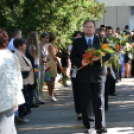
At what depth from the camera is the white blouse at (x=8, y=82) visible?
4.92m

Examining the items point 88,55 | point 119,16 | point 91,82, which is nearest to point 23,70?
point 91,82

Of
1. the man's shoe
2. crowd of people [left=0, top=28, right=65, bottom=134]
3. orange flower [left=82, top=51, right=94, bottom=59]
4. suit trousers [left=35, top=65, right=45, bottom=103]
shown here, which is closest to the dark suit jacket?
orange flower [left=82, top=51, right=94, bottom=59]

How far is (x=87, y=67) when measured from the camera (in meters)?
6.68

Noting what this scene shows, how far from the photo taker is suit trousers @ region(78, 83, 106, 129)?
264 inches

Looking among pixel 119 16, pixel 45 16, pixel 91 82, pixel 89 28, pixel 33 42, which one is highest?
pixel 119 16

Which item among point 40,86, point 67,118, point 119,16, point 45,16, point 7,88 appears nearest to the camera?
point 7,88

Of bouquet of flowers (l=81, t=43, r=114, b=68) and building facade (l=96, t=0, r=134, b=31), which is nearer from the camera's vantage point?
bouquet of flowers (l=81, t=43, r=114, b=68)

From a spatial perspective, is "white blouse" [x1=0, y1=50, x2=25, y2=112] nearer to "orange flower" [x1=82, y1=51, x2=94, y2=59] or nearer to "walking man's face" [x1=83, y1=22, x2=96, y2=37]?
"orange flower" [x1=82, y1=51, x2=94, y2=59]

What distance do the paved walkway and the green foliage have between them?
2.09 meters

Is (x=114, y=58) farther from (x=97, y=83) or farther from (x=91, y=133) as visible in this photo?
(x=91, y=133)

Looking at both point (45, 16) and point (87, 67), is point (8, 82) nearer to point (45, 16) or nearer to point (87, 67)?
point (87, 67)

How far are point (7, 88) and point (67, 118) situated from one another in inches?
134

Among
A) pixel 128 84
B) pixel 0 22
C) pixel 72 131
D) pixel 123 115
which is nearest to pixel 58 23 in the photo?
pixel 0 22

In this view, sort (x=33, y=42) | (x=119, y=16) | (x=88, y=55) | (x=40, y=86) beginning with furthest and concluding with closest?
(x=119, y=16) < (x=40, y=86) < (x=33, y=42) < (x=88, y=55)
